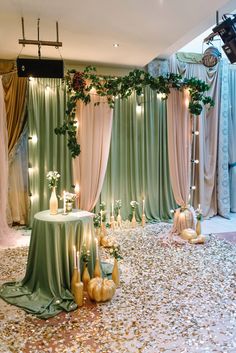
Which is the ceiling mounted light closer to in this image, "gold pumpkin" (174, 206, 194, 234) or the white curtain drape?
the white curtain drape

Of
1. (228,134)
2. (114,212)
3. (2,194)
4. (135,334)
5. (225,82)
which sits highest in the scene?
(225,82)

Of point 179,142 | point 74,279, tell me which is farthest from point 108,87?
point 74,279

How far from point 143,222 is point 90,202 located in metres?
1.25

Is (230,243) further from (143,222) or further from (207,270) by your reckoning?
(143,222)

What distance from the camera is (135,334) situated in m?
2.35

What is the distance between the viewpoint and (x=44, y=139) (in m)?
5.08

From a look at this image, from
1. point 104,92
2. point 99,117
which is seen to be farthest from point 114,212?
point 104,92

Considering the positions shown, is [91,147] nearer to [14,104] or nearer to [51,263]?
[14,104]

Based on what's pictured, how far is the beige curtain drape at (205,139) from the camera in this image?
569 cm

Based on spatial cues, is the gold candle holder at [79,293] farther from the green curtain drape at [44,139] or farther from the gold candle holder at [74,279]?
the green curtain drape at [44,139]

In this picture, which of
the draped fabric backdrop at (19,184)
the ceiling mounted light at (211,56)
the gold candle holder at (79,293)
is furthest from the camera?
the draped fabric backdrop at (19,184)

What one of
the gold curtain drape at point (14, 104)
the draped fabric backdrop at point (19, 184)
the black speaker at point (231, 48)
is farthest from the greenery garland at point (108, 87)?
the draped fabric backdrop at point (19, 184)

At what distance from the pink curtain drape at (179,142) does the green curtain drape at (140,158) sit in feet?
3.12

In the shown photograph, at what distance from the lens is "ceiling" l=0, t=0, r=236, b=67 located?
3100 mm
